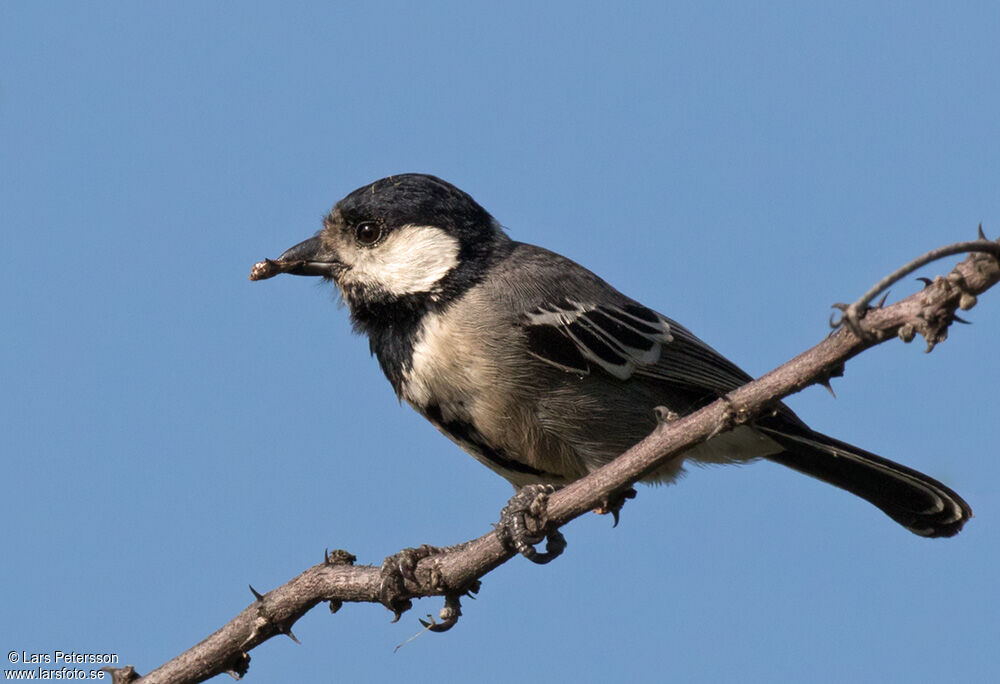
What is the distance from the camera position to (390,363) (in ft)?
20.3

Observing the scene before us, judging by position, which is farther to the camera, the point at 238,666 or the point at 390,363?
the point at 390,363

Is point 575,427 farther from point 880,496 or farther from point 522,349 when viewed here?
point 880,496

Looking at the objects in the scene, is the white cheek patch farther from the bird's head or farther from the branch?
the branch

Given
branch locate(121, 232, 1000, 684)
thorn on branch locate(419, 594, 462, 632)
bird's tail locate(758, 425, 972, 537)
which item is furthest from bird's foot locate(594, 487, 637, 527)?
bird's tail locate(758, 425, 972, 537)

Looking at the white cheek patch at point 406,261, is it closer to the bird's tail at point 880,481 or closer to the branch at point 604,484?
the branch at point 604,484

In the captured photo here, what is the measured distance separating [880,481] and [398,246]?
3.05 metres

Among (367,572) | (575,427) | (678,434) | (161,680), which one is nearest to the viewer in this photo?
(678,434)

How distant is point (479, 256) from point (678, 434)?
263 cm

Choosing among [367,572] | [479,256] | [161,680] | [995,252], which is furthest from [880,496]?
[161,680]

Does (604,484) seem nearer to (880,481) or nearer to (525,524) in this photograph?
(525,524)

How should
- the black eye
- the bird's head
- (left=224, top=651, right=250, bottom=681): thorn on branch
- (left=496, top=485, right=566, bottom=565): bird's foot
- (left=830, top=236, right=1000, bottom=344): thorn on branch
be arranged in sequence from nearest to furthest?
(left=830, top=236, right=1000, bottom=344): thorn on branch < (left=496, top=485, right=566, bottom=565): bird's foot < (left=224, top=651, right=250, bottom=681): thorn on branch < the bird's head < the black eye

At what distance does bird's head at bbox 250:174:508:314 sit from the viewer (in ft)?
20.3

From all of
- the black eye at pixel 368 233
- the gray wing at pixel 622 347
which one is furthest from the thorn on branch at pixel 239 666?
the black eye at pixel 368 233

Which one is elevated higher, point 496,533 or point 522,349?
point 522,349
